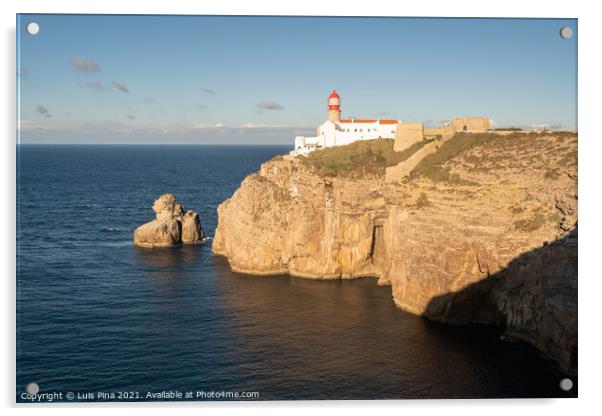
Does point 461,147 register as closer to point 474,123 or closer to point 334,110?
point 474,123

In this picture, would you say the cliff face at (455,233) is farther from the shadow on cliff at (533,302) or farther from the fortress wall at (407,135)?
the fortress wall at (407,135)

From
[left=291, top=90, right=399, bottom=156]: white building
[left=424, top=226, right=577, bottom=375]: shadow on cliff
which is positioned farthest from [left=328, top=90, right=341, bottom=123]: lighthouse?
[left=424, top=226, right=577, bottom=375]: shadow on cliff

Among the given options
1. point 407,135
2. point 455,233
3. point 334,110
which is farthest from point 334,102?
point 455,233

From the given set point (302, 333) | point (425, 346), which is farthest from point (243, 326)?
point (425, 346)

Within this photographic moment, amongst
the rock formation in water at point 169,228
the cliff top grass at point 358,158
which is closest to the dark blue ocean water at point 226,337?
the rock formation in water at point 169,228

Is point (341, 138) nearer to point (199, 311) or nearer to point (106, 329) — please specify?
point (199, 311)

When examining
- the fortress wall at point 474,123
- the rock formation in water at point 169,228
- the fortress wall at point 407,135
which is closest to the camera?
the fortress wall at point 474,123
